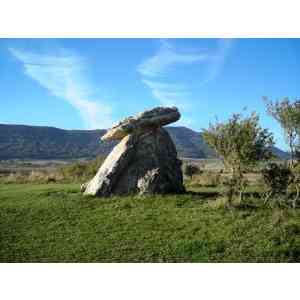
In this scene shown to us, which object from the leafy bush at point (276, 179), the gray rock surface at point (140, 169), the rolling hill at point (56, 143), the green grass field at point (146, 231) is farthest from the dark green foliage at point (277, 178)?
the rolling hill at point (56, 143)

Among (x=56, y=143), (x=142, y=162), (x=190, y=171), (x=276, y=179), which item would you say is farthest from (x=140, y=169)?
(x=56, y=143)

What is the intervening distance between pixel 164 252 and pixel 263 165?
614 centimetres

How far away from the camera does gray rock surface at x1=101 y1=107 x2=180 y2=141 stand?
1798cm

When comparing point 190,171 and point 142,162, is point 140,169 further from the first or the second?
point 190,171

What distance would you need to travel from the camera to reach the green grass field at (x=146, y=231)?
39.5 ft

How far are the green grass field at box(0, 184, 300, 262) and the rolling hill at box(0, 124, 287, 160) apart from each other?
1679 inches

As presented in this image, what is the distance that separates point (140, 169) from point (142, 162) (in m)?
0.28

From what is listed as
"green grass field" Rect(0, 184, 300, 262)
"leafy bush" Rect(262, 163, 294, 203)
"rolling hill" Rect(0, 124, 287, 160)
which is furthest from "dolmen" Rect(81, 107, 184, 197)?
"rolling hill" Rect(0, 124, 287, 160)

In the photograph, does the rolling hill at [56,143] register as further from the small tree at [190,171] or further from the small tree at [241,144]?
the small tree at [241,144]
